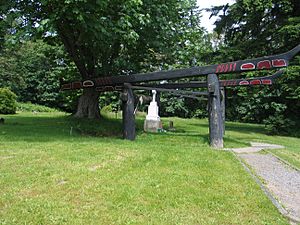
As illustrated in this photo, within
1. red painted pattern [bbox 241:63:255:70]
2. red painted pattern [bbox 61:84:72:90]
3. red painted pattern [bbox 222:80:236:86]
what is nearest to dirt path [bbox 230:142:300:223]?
red painted pattern [bbox 241:63:255:70]

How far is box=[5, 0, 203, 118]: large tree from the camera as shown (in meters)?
8.85

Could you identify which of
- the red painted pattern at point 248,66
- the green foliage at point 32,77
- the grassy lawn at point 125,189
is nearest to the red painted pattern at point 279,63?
the red painted pattern at point 248,66

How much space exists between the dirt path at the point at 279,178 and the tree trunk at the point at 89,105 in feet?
24.1

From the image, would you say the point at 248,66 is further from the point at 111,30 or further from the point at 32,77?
the point at 32,77

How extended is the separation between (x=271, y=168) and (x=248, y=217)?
3400 mm

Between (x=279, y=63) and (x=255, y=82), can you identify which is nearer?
(x=279, y=63)

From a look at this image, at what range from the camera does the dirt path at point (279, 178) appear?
13.0 ft

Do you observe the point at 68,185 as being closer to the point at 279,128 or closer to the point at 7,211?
the point at 7,211

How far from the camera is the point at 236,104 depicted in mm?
27578

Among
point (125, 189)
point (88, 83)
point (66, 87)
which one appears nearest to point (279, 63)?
point (125, 189)

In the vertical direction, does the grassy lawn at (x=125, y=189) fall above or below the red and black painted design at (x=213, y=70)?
below

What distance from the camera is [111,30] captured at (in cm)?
993

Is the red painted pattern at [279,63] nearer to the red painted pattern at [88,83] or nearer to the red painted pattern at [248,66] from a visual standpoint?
the red painted pattern at [248,66]

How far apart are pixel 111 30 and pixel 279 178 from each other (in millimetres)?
7017
